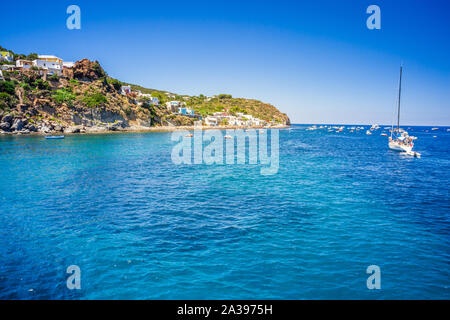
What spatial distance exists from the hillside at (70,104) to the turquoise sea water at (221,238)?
6313 centimetres

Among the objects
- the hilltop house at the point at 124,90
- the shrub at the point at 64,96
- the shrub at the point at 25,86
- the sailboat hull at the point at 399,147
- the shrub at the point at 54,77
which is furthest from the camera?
the hilltop house at the point at 124,90

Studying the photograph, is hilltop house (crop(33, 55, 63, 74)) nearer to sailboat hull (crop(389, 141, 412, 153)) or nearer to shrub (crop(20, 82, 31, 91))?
shrub (crop(20, 82, 31, 91))

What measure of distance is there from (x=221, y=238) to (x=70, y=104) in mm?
91193

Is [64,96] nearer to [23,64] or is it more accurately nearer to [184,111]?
[23,64]

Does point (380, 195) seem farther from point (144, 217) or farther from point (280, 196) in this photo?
point (144, 217)

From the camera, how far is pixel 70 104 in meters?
84.1

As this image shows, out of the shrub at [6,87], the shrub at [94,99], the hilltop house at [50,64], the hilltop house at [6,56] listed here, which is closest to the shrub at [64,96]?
the shrub at [94,99]

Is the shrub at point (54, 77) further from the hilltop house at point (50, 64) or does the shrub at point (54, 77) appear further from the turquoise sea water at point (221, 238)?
the turquoise sea water at point (221, 238)

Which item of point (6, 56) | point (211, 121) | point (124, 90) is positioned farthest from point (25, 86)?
point (211, 121)

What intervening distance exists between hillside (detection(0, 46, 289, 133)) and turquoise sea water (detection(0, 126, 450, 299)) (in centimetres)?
Answer: 6313

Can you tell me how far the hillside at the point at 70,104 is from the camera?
74.4 m

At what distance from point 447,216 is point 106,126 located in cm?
9678
